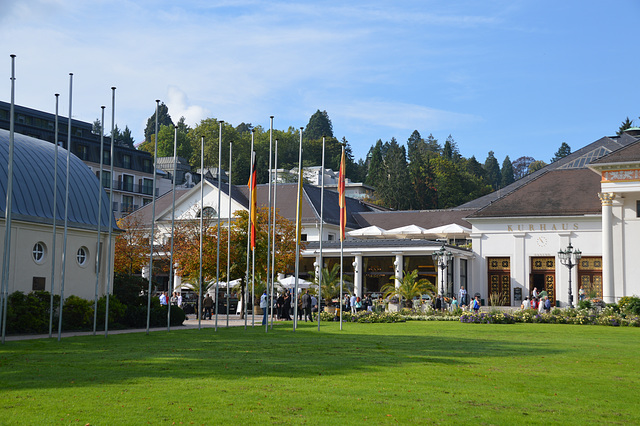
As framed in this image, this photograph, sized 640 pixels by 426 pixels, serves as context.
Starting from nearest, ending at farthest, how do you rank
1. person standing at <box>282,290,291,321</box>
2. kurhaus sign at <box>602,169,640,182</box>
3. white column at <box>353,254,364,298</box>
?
person standing at <box>282,290,291,321</box>, kurhaus sign at <box>602,169,640,182</box>, white column at <box>353,254,364,298</box>

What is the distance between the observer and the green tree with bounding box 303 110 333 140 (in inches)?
6993

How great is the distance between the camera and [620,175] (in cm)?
4978

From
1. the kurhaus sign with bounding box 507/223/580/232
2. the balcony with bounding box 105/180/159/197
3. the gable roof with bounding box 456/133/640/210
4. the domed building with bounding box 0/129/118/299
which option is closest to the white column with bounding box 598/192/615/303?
the kurhaus sign with bounding box 507/223/580/232

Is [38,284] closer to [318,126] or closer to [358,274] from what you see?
[358,274]

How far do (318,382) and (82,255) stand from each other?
74.0 feet

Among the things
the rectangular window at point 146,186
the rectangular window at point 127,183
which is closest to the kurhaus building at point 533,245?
the rectangular window at point 127,183

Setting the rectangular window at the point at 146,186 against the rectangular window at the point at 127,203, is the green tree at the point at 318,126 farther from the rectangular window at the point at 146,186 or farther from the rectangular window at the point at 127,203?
the rectangular window at the point at 127,203

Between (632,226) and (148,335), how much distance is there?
128ft

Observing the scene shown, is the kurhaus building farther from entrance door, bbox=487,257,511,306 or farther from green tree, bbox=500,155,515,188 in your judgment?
green tree, bbox=500,155,515,188

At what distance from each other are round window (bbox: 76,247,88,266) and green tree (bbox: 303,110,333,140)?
144 metres

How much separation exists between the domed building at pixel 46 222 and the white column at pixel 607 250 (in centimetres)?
3412

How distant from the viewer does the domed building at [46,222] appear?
96.9 feet

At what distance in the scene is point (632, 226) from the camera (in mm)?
52156

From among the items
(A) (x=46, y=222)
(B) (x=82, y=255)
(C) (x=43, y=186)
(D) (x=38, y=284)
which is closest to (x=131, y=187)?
(B) (x=82, y=255)
